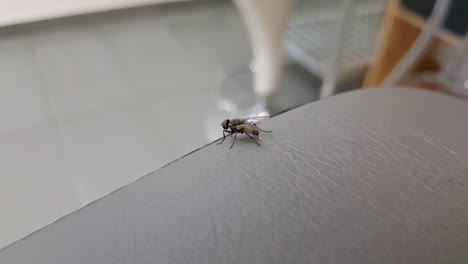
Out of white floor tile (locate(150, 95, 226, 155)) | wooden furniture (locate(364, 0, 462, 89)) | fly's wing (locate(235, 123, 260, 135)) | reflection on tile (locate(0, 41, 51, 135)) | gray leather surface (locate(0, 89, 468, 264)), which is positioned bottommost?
gray leather surface (locate(0, 89, 468, 264))

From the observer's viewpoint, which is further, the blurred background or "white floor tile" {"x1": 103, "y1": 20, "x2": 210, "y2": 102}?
"white floor tile" {"x1": 103, "y1": 20, "x2": 210, "y2": 102}

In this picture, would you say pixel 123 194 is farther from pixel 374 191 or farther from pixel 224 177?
pixel 374 191

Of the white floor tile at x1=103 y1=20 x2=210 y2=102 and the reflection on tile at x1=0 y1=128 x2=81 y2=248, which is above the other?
the white floor tile at x1=103 y1=20 x2=210 y2=102

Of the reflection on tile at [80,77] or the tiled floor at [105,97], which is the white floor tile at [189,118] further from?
the reflection on tile at [80,77]

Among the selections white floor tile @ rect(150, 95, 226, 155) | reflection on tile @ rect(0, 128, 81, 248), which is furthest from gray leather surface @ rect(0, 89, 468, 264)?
white floor tile @ rect(150, 95, 226, 155)

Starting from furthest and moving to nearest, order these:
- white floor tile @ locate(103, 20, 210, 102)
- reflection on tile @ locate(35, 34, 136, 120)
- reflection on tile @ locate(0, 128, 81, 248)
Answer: white floor tile @ locate(103, 20, 210, 102)
reflection on tile @ locate(35, 34, 136, 120)
reflection on tile @ locate(0, 128, 81, 248)

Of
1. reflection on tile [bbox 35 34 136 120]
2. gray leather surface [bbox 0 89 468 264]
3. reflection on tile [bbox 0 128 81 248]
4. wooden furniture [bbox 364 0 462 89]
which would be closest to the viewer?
gray leather surface [bbox 0 89 468 264]

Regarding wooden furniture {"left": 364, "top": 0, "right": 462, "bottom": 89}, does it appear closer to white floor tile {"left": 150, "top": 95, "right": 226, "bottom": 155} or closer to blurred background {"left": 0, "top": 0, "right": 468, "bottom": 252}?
blurred background {"left": 0, "top": 0, "right": 468, "bottom": 252}

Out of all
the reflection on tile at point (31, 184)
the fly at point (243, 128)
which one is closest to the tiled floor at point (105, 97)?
the reflection on tile at point (31, 184)

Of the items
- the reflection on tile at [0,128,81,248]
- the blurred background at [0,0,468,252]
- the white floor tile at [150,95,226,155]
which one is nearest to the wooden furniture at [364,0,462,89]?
the blurred background at [0,0,468,252]
